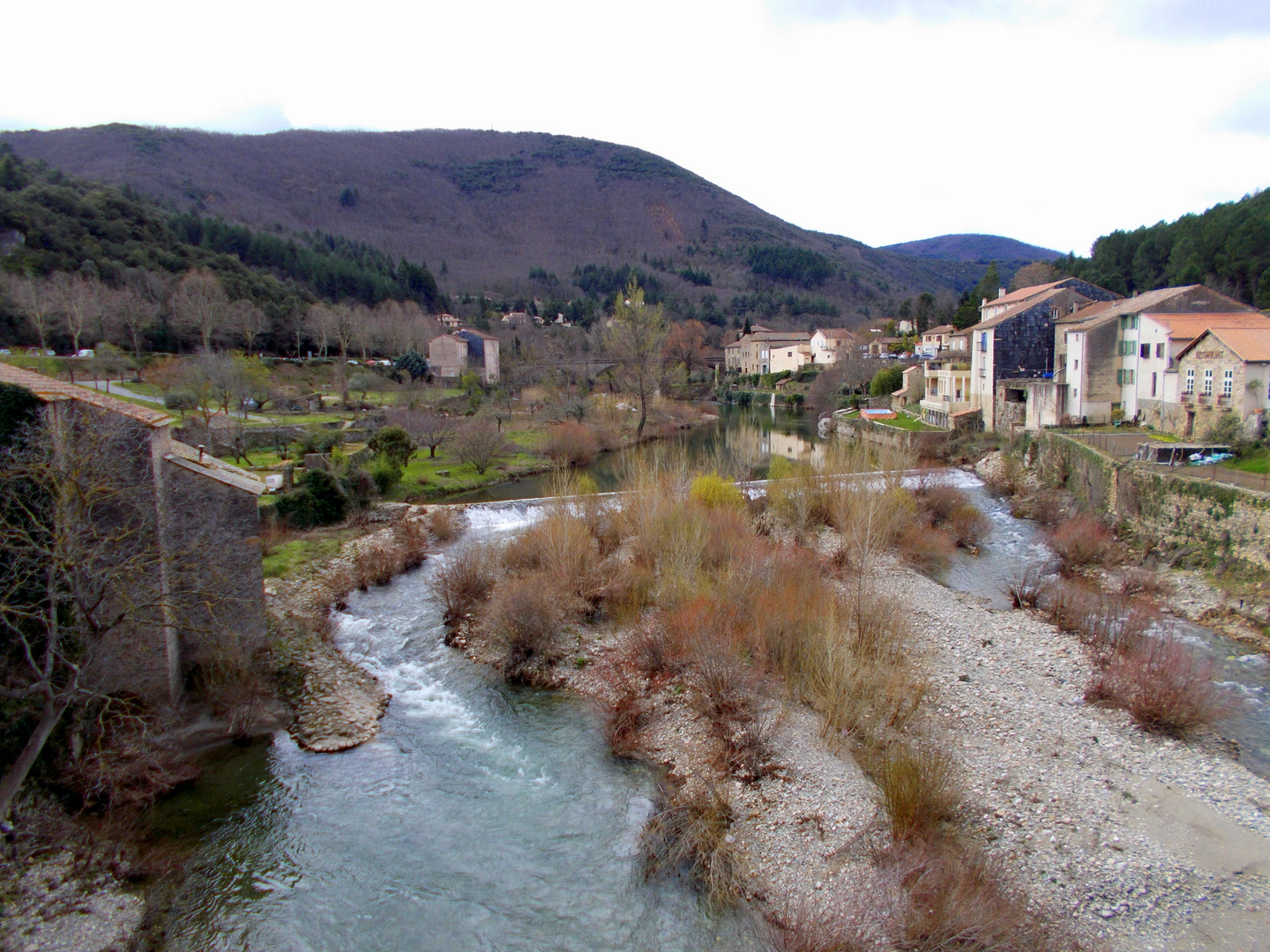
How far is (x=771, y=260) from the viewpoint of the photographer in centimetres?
14862

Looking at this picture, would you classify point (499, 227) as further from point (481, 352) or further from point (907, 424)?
point (907, 424)

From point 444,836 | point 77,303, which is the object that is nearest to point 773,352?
point 77,303

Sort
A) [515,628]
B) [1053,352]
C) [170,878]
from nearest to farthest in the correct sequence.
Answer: [170,878] → [515,628] → [1053,352]

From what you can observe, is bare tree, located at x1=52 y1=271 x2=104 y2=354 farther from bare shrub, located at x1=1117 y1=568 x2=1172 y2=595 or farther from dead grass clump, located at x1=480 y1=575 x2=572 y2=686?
bare shrub, located at x1=1117 y1=568 x2=1172 y2=595

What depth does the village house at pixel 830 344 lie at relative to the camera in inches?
3027

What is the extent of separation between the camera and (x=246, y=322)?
4888 centimetres

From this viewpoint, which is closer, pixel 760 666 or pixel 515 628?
pixel 760 666

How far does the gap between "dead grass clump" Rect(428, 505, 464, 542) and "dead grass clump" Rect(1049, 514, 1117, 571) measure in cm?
1903

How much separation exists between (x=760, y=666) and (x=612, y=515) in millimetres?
8348

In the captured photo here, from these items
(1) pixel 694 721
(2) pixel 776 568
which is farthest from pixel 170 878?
(2) pixel 776 568

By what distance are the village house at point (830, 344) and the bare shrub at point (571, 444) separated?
44633mm

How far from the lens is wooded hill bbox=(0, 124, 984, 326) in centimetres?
11925

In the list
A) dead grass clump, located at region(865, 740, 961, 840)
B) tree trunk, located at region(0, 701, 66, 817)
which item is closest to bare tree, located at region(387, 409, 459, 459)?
tree trunk, located at region(0, 701, 66, 817)

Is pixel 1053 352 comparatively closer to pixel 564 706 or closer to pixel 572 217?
pixel 564 706
